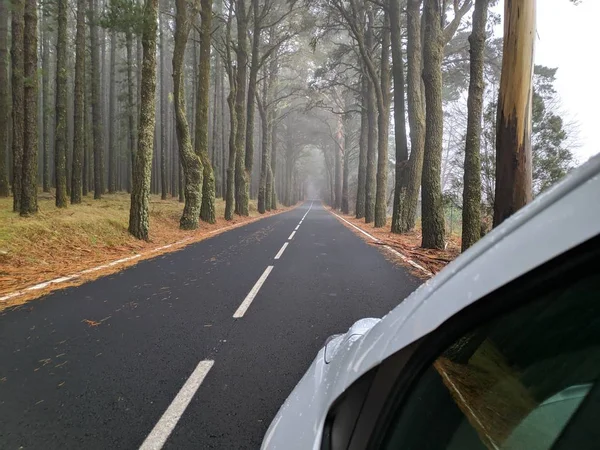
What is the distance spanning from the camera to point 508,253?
0.67 meters

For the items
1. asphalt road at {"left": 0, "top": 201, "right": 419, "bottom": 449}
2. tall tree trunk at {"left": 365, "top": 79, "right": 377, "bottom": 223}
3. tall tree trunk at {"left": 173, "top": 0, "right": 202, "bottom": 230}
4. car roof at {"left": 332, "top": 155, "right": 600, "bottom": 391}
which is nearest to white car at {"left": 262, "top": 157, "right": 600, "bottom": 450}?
car roof at {"left": 332, "top": 155, "right": 600, "bottom": 391}

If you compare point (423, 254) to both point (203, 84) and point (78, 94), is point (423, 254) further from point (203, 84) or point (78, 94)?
point (78, 94)

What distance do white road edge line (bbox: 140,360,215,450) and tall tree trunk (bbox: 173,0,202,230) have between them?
12309mm

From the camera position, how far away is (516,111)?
17.4ft

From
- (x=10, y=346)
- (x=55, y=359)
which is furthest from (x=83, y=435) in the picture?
(x=10, y=346)

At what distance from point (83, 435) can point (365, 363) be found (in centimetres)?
221

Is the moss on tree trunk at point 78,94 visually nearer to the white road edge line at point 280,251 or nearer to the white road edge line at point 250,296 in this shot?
the white road edge line at point 280,251

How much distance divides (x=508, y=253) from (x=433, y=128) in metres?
10.4

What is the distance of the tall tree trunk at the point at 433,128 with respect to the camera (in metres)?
9.65

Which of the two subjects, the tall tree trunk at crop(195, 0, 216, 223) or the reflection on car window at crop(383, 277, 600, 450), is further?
the tall tree trunk at crop(195, 0, 216, 223)

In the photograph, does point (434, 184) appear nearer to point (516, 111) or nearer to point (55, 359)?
point (516, 111)

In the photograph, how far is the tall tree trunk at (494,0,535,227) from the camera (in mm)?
5191

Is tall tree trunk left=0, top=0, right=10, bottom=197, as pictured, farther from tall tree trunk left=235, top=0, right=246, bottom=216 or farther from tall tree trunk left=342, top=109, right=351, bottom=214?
tall tree trunk left=342, top=109, right=351, bottom=214

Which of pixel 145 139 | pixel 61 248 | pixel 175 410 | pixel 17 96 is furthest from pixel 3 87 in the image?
pixel 175 410
